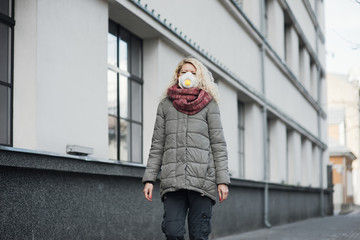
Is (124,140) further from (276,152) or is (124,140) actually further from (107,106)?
(276,152)

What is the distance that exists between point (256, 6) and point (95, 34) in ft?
29.4

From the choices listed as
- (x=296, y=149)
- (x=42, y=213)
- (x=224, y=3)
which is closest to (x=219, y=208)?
(x=224, y=3)

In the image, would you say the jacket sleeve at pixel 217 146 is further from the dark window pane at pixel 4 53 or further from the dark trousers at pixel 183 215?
the dark window pane at pixel 4 53

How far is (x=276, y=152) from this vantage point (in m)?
17.7

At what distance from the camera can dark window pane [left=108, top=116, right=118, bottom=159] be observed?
8.07 meters

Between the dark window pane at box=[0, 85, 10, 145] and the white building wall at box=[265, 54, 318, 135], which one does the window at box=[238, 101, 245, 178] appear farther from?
the dark window pane at box=[0, 85, 10, 145]

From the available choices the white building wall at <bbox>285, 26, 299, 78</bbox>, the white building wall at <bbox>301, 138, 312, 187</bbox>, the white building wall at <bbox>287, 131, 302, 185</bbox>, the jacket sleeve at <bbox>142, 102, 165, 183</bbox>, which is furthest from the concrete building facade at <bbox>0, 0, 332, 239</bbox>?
the white building wall at <bbox>301, 138, 312, 187</bbox>

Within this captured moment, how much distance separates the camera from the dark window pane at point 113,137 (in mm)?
8070

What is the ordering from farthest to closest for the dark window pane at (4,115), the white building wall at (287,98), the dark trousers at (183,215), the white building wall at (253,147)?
the white building wall at (287,98), the white building wall at (253,147), the dark window pane at (4,115), the dark trousers at (183,215)

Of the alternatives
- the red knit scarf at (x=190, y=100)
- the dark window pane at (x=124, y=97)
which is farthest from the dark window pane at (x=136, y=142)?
the red knit scarf at (x=190, y=100)

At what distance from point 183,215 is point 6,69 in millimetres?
2286

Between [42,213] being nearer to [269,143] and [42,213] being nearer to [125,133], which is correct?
[125,133]

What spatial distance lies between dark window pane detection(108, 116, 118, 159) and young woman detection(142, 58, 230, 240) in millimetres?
3008

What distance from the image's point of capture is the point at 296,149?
2117 centimetres
